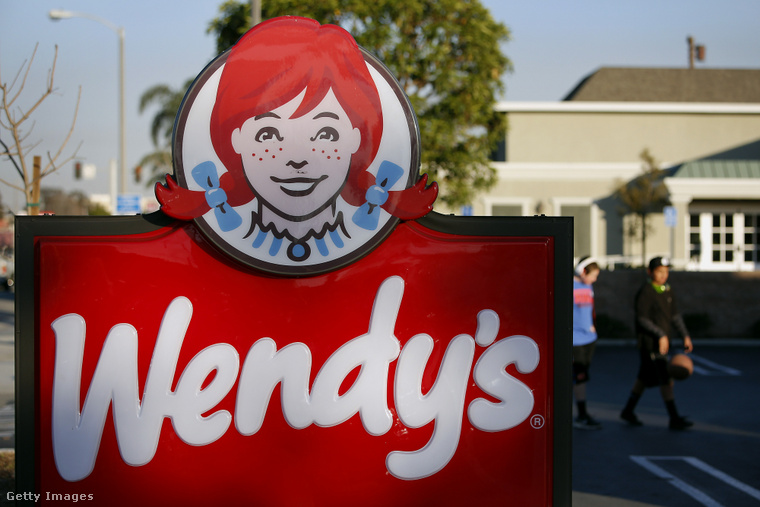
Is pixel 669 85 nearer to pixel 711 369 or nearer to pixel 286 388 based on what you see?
pixel 711 369

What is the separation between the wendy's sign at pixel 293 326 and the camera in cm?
348

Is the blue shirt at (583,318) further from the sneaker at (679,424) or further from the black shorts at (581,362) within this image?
the sneaker at (679,424)

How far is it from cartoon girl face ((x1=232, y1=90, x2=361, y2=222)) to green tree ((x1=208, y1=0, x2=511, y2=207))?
15.0 meters

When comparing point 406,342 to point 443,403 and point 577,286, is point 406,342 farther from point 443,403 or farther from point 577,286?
point 577,286

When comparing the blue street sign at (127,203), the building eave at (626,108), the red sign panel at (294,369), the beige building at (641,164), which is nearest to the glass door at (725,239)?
the beige building at (641,164)

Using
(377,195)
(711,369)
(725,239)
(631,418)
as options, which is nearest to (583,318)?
(631,418)

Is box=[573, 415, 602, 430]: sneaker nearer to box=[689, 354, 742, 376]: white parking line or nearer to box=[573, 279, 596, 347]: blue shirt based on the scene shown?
box=[573, 279, 596, 347]: blue shirt

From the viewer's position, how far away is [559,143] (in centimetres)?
3500

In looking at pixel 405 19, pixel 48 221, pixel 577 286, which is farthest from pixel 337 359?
pixel 405 19

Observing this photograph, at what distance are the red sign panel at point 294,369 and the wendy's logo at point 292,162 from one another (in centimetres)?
11

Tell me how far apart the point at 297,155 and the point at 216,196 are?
15.2 inches

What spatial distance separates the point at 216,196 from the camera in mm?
3531

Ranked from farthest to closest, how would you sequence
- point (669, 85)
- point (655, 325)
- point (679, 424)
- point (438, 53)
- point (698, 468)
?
point (669, 85) → point (438, 53) → point (679, 424) → point (655, 325) → point (698, 468)

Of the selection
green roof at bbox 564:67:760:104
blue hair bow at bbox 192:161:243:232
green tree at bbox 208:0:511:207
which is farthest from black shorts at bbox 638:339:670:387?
green roof at bbox 564:67:760:104
